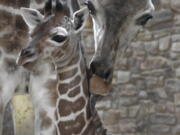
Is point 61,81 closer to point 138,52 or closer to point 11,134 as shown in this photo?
point 11,134

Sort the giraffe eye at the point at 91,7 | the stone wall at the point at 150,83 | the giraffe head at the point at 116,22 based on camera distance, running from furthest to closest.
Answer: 1. the stone wall at the point at 150,83
2. the giraffe eye at the point at 91,7
3. the giraffe head at the point at 116,22

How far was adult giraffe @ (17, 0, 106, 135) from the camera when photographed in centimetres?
209

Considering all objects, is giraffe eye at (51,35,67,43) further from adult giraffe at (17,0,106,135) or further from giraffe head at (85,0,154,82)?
giraffe head at (85,0,154,82)

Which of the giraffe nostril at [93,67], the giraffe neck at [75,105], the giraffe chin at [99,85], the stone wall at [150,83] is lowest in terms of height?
the stone wall at [150,83]

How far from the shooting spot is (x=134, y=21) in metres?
2.34

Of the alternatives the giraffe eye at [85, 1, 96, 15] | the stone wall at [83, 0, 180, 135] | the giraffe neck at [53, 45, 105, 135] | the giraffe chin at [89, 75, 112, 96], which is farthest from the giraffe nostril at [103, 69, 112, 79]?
the stone wall at [83, 0, 180, 135]

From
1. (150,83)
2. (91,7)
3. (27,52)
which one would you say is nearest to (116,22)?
(91,7)

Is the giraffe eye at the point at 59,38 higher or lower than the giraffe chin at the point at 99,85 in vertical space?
higher

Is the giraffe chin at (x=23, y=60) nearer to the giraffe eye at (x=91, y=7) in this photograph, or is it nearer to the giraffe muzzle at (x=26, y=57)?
the giraffe muzzle at (x=26, y=57)

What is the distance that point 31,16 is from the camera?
2182 millimetres

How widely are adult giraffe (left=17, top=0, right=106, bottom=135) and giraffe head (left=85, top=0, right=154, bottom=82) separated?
0.12 meters

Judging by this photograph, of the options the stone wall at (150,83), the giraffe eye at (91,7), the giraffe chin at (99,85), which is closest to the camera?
the giraffe chin at (99,85)

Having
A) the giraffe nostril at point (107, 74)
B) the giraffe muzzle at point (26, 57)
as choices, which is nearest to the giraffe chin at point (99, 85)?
the giraffe nostril at point (107, 74)

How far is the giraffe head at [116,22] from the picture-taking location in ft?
7.56
